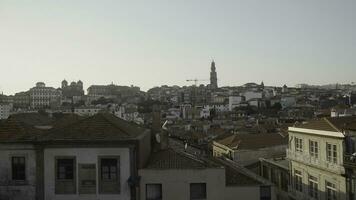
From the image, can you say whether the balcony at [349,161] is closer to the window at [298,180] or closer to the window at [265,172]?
the window at [298,180]

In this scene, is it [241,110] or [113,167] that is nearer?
[113,167]

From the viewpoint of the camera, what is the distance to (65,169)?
2288cm

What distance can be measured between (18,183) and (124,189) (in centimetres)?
530

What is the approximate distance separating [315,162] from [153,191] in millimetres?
13758

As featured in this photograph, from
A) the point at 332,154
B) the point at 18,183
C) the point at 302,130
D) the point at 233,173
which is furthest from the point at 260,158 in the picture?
the point at 18,183

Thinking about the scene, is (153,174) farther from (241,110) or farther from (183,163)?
(241,110)

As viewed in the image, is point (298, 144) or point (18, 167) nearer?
point (18, 167)

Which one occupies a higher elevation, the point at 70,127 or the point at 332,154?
the point at 70,127

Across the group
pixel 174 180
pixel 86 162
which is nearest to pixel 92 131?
pixel 86 162

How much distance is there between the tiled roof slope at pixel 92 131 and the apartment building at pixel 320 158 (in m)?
13.2

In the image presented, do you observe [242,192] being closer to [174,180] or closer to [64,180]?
[174,180]

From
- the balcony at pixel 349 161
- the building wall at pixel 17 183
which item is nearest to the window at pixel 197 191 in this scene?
the building wall at pixel 17 183

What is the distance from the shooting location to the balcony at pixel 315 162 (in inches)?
1128

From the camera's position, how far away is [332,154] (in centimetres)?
2953
